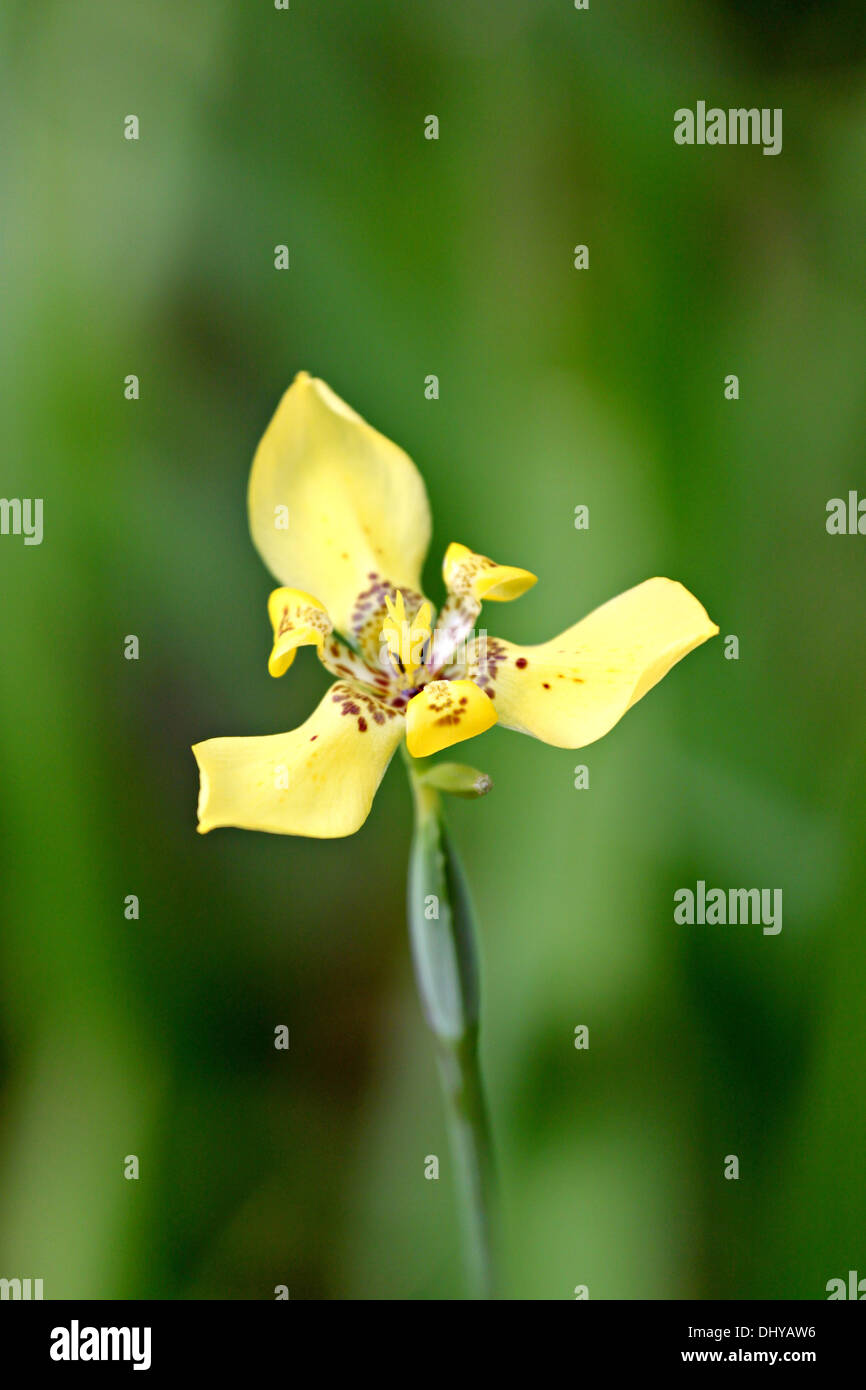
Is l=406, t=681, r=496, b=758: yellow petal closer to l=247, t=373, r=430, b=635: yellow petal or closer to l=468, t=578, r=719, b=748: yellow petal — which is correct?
l=468, t=578, r=719, b=748: yellow petal

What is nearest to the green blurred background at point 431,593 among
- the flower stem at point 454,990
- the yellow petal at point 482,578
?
the flower stem at point 454,990

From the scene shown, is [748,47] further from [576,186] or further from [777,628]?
[777,628]

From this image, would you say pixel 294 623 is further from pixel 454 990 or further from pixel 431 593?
pixel 431 593

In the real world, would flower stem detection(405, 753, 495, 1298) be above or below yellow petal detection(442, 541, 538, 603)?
below

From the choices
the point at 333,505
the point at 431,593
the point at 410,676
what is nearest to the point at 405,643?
the point at 410,676

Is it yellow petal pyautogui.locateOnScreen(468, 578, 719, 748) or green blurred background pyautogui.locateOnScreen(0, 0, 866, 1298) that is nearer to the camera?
yellow petal pyautogui.locateOnScreen(468, 578, 719, 748)

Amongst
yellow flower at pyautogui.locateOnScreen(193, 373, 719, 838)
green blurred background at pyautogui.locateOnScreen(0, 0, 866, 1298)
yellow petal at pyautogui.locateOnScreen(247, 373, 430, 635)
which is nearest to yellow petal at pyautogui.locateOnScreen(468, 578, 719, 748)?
yellow flower at pyautogui.locateOnScreen(193, 373, 719, 838)
